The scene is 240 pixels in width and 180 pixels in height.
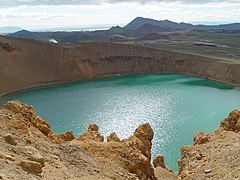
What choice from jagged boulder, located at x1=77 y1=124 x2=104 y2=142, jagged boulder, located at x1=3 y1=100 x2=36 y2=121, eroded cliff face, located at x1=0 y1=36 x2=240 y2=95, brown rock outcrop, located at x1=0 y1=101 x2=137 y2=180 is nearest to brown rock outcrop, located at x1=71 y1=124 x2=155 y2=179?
jagged boulder, located at x1=77 y1=124 x2=104 y2=142

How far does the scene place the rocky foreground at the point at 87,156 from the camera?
9.30 m

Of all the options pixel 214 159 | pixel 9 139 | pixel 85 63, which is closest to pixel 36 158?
pixel 9 139

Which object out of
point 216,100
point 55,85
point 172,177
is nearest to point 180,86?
point 216,100

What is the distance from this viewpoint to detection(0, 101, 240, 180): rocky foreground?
9.30 m

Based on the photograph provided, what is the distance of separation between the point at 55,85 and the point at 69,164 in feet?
176

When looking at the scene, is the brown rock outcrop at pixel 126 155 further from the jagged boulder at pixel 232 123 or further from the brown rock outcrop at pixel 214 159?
the jagged boulder at pixel 232 123

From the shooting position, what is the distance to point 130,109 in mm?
42375

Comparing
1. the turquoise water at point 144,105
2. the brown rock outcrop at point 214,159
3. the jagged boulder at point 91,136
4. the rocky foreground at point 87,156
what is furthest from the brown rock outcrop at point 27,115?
the turquoise water at point 144,105

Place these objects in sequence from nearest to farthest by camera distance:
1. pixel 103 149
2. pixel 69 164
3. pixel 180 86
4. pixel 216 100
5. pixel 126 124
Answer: pixel 69 164
pixel 103 149
pixel 126 124
pixel 216 100
pixel 180 86

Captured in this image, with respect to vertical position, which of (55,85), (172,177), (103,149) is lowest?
(55,85)

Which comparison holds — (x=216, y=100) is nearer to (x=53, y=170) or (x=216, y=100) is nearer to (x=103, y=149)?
(x=103, y=149)

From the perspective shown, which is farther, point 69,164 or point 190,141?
point 190,141

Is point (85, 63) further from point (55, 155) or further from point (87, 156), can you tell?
point (55, 155)

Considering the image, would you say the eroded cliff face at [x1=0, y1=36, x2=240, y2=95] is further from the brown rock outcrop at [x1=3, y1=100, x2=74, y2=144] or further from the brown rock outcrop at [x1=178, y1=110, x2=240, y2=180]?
the brown rock outcrop at [x1=178, y1=110, x2=240, y2=180]
